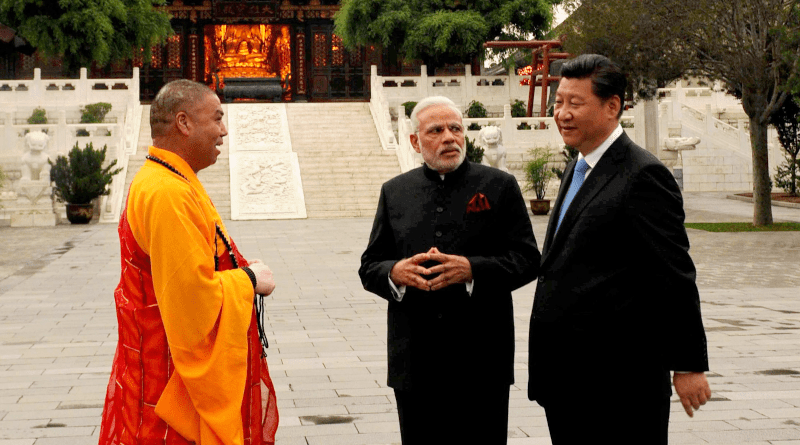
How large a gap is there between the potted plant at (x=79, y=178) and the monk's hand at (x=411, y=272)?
15347 millimetres

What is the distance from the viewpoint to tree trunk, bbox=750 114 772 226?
15219mm

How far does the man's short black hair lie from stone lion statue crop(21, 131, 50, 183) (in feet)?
55.0

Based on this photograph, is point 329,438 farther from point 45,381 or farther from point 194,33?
point 194,33

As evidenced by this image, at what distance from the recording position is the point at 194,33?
31.2 meters

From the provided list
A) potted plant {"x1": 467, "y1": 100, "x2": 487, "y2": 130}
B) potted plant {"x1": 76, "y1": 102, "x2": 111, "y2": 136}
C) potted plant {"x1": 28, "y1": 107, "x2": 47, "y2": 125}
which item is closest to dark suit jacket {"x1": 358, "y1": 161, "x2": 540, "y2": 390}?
potted plant {"x1": 76, "y1": 102, "x2": 111, "y2": 136}

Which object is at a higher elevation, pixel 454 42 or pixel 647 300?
pixel 454 42

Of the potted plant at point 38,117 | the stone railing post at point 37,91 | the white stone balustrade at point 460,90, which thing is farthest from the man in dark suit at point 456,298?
the stone railing post at point 37,91

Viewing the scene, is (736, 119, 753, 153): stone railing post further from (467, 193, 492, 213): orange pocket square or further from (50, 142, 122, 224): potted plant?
(467, 193, 492, 213): orange pocket square

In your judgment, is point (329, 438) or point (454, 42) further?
point (454, 42)

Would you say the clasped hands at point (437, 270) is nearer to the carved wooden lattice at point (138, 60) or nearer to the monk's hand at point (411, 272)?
the monk's hand at point (411, 272)

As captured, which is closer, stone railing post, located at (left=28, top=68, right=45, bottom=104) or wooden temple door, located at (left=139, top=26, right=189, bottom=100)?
stone railing post, located at (left=28, top=68, right=45, bottom=104)

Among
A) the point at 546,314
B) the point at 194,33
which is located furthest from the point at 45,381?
the point at 194,33

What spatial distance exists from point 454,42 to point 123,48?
912cm

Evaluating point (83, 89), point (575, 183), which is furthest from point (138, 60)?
point (575, 183)
